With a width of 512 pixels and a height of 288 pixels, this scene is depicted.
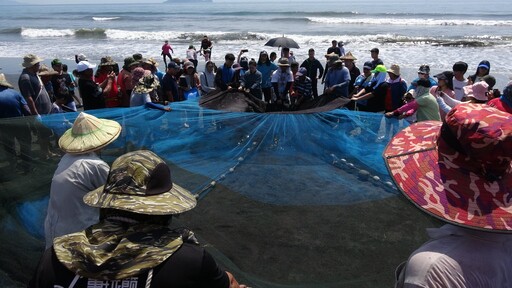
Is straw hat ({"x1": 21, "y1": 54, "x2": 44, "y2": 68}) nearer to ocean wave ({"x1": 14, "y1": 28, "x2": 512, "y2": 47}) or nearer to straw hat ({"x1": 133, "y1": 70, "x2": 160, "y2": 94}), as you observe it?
straw hat ({"x1": 133, "y1": 70, "x2": 160, "y2": 94})

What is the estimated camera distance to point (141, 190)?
1.72 metres

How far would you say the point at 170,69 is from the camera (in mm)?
7711

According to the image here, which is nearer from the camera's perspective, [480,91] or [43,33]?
[480,91]

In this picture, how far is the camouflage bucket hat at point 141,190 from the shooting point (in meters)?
1.68

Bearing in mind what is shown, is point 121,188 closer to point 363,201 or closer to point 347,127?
point 363,201

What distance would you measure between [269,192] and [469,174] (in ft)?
11.1

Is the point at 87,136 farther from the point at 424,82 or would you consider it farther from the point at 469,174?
the point at 424,82

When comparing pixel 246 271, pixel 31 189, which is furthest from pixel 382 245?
pixel 31 189

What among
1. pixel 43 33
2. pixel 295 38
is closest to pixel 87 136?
pixel 295 38

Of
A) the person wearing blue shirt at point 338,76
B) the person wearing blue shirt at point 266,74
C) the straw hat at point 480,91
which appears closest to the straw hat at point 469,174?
the straw hat at point 480,91

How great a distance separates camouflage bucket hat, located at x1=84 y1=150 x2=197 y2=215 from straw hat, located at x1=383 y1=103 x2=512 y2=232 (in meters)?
0.87

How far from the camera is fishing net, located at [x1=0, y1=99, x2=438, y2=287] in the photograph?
3.92 m

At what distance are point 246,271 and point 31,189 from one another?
2.40m

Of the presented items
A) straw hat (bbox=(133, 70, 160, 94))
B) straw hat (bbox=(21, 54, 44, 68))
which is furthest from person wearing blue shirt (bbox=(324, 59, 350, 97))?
straw hat (bbox=(21, 54, 44, 68))
